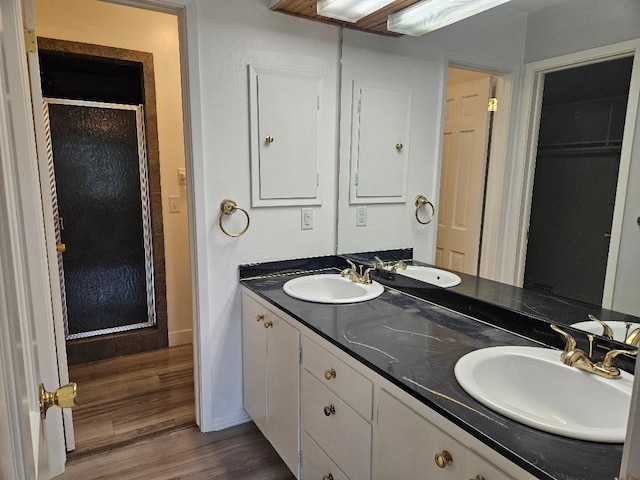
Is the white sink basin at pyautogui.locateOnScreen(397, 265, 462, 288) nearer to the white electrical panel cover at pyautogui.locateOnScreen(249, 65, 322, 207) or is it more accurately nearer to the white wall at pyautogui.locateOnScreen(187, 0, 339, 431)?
the white wall at pyautogui.locateOnScreen(187, 0, 339, 431)

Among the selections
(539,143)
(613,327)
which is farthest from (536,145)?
(613,327)

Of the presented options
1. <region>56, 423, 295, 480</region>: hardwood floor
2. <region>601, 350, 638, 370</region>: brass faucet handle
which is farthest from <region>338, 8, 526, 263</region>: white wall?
<region>56, 423, 295, 480</region>: hardwood floor

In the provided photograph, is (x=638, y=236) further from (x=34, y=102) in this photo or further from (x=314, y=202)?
(x=34, y=102)

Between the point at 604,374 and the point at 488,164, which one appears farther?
the point at 488,164

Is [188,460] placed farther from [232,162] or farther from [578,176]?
[578,176]

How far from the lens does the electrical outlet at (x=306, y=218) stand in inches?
86.8

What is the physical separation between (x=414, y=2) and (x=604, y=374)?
1.56 metres

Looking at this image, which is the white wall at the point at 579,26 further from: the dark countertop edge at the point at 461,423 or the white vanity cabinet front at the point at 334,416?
the white vanity cabinet front at the point at 334,416

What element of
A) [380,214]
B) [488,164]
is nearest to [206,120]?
[380,214]

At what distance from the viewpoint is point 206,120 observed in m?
1.89

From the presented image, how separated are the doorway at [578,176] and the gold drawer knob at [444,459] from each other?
2.16ft

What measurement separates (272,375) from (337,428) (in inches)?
20.8

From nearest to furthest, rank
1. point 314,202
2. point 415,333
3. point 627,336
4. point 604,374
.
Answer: point 604,374 → point 627,336 → point 415,333 → point 314,202

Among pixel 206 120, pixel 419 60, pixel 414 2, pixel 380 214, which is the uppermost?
pixel 414 2
